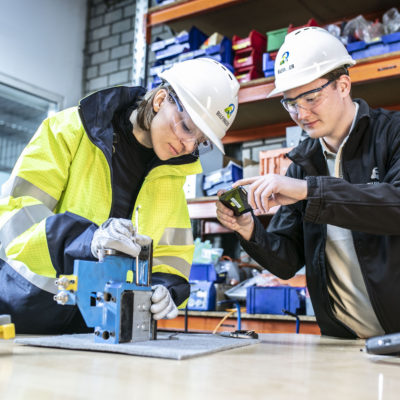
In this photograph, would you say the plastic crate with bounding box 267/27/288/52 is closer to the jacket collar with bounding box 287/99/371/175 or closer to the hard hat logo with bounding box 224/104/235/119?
the jacket collar with bounding box 287/99/371/175

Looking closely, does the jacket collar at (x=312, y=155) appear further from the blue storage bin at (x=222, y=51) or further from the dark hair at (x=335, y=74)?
the blue storage bin at (x=222, y=51)

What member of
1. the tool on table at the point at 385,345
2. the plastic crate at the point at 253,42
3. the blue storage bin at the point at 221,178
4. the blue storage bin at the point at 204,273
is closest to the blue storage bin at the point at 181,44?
the plastic crate at the point at 253,42

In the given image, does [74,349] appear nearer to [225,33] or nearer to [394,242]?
[394,242]

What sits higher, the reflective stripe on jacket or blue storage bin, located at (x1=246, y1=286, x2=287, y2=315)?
the reflective stripe on jacket

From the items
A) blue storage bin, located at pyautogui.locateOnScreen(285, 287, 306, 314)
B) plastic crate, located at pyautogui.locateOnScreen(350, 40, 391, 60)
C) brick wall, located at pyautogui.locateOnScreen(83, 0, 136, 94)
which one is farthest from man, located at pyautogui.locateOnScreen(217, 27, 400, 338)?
brick wall, located at pyautogui.locateOnScreen(83, 0, 136, 94)

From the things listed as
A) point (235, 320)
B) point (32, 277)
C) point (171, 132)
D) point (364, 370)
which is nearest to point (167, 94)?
point (171, 132)

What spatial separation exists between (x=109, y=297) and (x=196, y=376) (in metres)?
0.36

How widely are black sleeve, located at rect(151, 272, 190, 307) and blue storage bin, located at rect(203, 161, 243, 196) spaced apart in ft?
5.41

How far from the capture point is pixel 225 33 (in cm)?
364

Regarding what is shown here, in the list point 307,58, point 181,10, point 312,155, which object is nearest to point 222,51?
point 181,10

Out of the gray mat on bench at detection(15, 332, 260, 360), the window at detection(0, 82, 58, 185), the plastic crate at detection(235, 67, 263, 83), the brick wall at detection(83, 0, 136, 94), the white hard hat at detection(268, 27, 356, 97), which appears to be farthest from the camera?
the brick wall at detection(83, 0, 136, 94)

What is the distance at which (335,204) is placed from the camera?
1.37 m

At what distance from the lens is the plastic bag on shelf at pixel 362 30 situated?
9.44 feet

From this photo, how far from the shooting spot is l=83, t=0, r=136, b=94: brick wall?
460 cm
